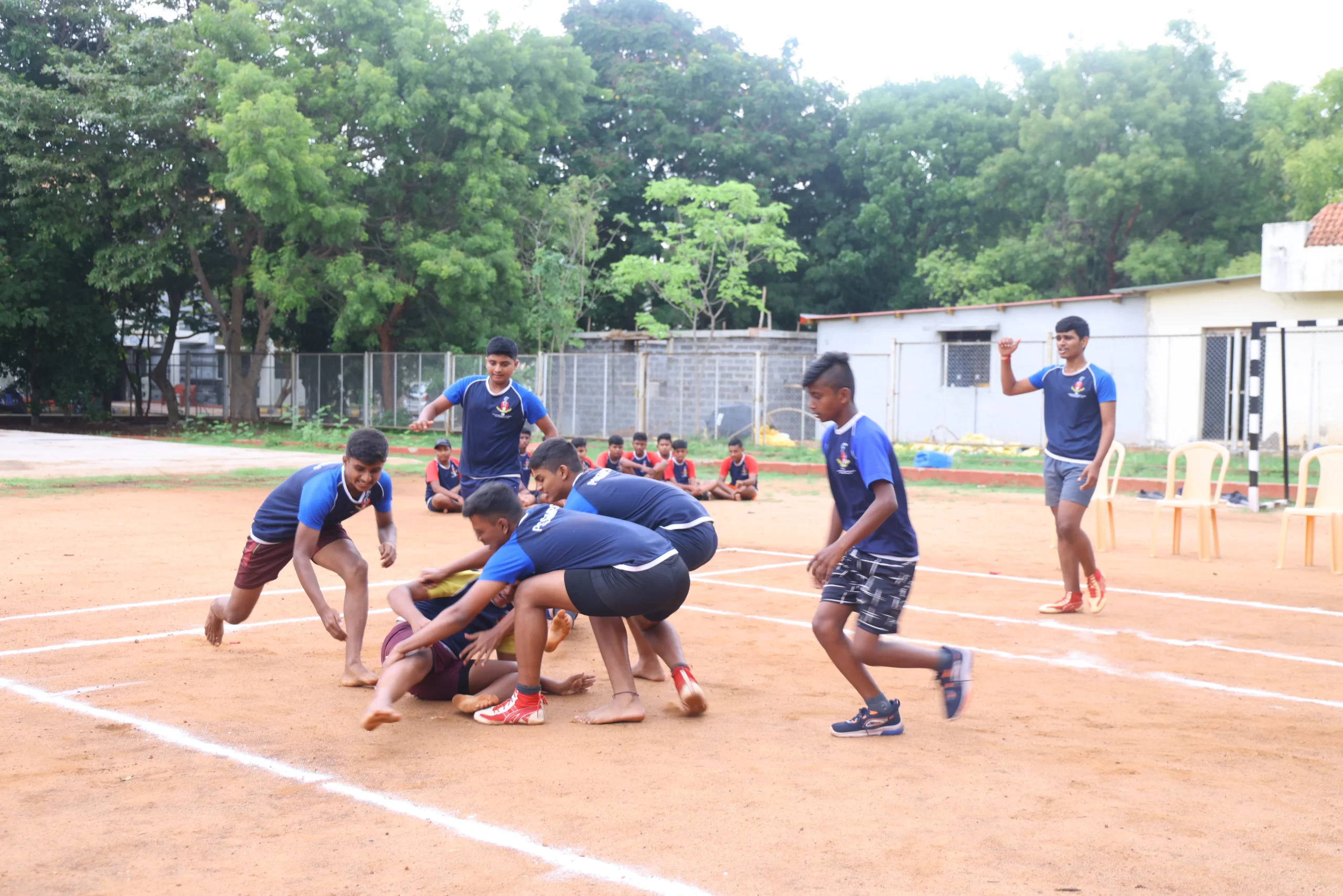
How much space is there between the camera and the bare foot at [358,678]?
6.41 m

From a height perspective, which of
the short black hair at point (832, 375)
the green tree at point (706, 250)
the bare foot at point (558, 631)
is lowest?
the bare foot at point (558, 631)

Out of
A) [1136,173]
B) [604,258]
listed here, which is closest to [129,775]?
[1136,173]

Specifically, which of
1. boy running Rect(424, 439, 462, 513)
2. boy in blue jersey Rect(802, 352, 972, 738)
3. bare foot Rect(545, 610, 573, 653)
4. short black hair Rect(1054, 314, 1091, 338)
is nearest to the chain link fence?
boy running Rect(424, 439, 462, 513)

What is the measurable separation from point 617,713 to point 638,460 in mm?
11149

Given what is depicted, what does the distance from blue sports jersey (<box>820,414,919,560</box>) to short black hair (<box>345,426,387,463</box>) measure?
2297 mm

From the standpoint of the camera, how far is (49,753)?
17.1 ft

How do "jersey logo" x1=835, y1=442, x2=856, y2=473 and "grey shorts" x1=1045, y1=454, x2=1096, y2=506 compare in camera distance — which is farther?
"grey shorts" x1=1045, y1=454, x2=1096, y2=506

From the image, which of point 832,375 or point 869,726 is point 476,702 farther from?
point 832,375

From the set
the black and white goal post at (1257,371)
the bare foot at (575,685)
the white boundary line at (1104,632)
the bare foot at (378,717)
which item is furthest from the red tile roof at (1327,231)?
the bare foot at (378,717)

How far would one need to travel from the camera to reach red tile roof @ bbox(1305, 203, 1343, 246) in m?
24.8

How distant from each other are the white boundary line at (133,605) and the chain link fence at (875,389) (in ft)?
52.0

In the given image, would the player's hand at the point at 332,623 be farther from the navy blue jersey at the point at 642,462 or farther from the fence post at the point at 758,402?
the fence post at the point at 758,402

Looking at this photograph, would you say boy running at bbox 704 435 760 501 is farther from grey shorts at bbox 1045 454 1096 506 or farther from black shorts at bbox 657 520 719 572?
black shorts at bbox 657 520 719 572

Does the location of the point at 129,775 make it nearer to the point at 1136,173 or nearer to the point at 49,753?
the point at 49,753
